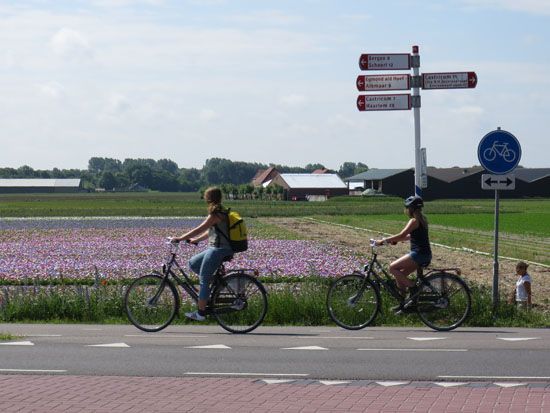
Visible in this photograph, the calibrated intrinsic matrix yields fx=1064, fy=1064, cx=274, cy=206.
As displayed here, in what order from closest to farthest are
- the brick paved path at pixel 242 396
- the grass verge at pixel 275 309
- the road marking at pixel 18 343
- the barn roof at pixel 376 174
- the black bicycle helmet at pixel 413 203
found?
the brick paved path at pixel 242 396, the road marking at pixel 18 343, the black bicycle helmet at pixel 413 203, the grass verge at pixel 275 309, the barn roof at pixel 376 174

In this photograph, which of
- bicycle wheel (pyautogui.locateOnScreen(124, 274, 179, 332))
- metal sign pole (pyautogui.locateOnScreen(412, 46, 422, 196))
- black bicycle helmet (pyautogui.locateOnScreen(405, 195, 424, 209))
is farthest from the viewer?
metal sign pole (pyautogui.locateOnScreen(412, 46, 422, 196))

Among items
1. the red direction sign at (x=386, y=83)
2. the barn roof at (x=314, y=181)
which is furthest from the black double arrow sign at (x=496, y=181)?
the barn roof at (x=314, y=181)

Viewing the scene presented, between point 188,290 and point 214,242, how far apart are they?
841mm

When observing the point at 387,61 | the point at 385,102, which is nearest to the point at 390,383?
the point at 385,102

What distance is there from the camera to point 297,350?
11.5 metres

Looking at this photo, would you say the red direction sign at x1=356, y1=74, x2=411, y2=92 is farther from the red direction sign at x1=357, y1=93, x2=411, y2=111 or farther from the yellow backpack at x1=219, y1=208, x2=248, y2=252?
the yellow backpack at x1=219, y1=208, x2=248, y2=252

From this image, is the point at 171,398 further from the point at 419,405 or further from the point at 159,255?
the point at 159,255

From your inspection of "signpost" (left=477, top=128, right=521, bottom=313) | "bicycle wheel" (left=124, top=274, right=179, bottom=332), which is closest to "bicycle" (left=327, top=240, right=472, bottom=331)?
"signpost" (left=477, top=128, right=521, bottom=313)

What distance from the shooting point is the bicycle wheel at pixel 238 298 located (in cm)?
1319

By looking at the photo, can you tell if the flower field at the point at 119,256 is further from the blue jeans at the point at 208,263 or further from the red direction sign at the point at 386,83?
the blue jeans at the point at 208,263

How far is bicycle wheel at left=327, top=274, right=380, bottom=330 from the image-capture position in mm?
13516

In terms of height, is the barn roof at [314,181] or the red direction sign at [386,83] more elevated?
the red direction sign at [386,83]

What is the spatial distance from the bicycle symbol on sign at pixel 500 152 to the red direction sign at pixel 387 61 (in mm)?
2022

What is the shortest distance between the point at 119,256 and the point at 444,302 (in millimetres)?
20006
